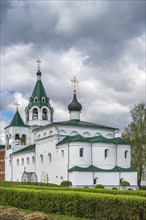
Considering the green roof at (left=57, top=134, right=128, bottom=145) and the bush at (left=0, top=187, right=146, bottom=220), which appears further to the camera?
the green roof at (left=57, top=134, right=128, bottom=145)

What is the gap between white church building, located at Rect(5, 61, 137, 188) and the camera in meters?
36.8

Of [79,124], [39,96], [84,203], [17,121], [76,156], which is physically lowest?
[84,203]

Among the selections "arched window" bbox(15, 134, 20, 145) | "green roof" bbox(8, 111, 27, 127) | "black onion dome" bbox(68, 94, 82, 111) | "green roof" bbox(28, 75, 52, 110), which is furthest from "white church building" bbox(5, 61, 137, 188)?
"green roof" bbox(8, 111, 27, 127)

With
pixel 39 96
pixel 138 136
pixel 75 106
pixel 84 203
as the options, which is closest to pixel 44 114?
pixel 39 96

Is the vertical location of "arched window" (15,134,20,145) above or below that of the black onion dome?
below

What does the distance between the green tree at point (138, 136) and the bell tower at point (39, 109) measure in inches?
506

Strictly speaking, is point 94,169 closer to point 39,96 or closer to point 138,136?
point 138,136

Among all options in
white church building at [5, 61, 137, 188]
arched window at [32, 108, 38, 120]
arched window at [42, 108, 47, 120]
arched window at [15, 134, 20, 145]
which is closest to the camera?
white church building at [5, 61, 137, 188]

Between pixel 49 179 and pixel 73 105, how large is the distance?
884 centimetres

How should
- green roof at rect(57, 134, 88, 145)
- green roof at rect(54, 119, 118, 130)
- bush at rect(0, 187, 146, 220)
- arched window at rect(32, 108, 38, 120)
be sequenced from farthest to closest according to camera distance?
arched window at rect(32, 108, 38, 120), green roof at rect(54, 119, 118, 130), green roof at rect(57, 134, 88, 145), bush at rect(0, 187, 146, 220)

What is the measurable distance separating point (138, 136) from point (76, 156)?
336 inches

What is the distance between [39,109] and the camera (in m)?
51.3

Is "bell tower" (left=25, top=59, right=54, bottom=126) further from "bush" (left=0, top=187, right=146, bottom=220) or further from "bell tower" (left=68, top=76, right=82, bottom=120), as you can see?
"bush" (left=0, top=187, right=146, bottom=220)

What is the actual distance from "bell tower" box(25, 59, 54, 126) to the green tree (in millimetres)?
12842
